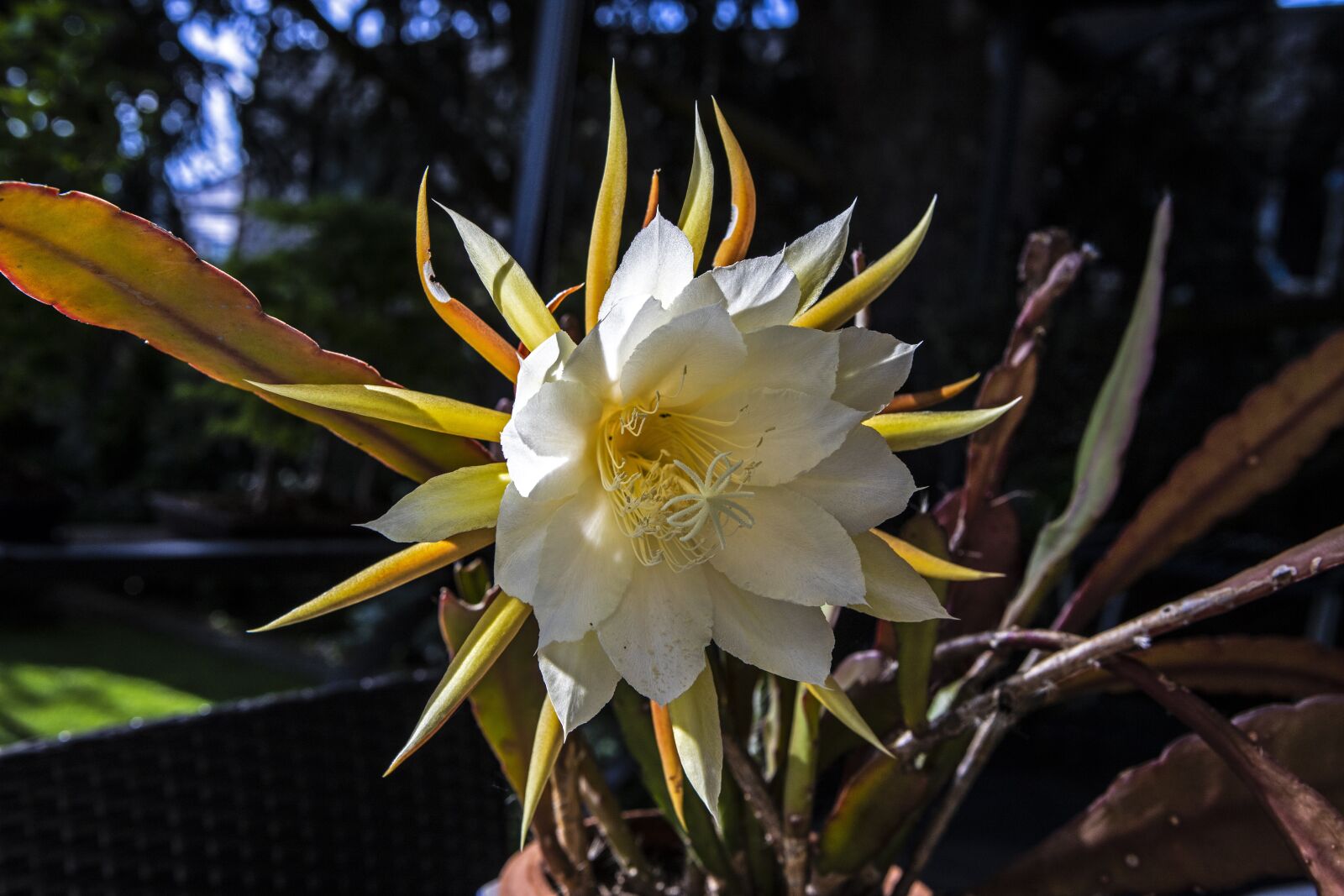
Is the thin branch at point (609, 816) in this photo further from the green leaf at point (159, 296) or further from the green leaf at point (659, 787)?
the green leaf at point (159, 296)

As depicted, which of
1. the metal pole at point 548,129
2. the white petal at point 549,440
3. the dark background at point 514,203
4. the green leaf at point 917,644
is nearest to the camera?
the white petal at point 549,440

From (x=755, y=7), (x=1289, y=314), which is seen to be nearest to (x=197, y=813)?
(x=1289, y=314)

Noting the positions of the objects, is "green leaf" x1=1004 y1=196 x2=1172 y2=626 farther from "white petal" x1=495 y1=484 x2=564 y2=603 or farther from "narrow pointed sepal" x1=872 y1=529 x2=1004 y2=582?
"white petal" x1=495 y1=484 x2=564 y2=603

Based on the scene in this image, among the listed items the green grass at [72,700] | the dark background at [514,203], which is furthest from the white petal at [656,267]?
the green grass at [72,700]

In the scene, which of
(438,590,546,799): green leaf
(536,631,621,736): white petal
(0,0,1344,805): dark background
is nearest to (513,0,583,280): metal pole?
(0,0,1344,805): dark background

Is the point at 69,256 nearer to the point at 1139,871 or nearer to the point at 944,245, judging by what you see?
the point at 1139,871
